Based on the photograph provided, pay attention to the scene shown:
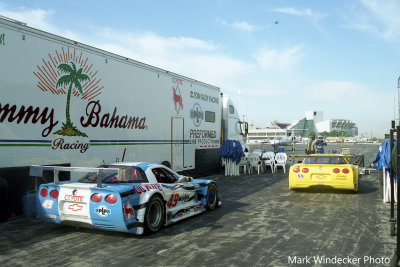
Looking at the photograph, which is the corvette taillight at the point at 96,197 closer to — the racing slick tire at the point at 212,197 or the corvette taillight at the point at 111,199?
the corvette taillight at the point at 111,199

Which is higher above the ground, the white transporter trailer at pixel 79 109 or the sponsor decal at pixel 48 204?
the white transporter trailer at pixel 79 109

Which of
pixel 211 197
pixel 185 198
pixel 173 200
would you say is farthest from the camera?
pixel 211 197

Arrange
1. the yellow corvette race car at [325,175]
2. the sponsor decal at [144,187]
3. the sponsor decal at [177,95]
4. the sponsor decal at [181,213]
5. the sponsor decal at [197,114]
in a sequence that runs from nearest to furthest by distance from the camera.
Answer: the sponsor decal at [144,187] → the sponsor decal at [181,213] → the yellow corvette race car at [325,175] → the sponsor decal at [177,95] → the sponsor decal at [197,114]

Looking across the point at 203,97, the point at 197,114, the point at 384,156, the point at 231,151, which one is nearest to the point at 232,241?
the point at 384,156

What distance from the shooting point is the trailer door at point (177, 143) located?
12109 millimetres

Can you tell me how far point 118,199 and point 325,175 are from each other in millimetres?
6682

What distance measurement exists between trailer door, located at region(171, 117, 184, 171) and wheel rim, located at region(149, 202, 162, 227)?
230 inches

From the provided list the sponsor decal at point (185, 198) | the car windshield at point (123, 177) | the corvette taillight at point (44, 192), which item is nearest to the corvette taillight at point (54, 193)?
the corvette taillight at point (44, 192)

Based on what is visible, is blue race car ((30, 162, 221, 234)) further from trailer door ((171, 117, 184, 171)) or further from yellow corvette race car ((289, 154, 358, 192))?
trailer door ((171, 117, 184, 171))

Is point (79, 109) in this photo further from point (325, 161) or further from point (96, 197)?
point (325, 161)

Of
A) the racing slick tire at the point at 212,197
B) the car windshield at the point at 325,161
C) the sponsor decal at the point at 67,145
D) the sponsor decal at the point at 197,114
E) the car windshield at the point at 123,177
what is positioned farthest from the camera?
the sponsor decal at the point at 197,114

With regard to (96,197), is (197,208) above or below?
below

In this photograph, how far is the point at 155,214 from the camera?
623 centimetres

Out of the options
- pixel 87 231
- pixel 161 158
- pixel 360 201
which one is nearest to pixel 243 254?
pixel 87 231
